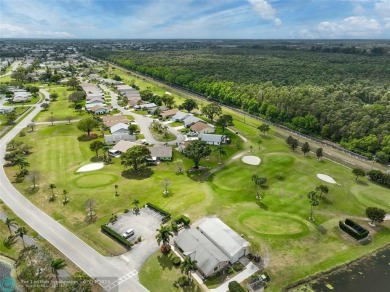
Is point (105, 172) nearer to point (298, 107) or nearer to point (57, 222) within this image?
point (57, 222)

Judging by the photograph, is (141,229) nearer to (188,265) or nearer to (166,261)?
(166,261)

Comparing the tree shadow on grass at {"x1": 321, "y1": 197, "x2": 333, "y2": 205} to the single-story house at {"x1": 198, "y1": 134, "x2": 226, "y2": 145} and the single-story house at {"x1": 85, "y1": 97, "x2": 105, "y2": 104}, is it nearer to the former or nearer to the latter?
the single-story house at {"x1": 198, "y1": 134, "x2": 226, "y2": 145}

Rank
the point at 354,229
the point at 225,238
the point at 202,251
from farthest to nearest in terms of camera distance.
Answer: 1. the point at 354,229
2. the point at 225,238
3. the point at 202,251

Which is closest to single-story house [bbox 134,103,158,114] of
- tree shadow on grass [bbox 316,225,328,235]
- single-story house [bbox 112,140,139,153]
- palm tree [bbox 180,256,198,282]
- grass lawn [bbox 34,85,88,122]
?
grass lawn [bbox 34,85,88,122]

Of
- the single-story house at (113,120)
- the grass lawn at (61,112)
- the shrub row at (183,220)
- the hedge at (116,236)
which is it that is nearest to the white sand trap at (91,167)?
the hedge at (116,236)

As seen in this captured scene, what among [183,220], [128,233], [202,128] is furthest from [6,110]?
[183,220]

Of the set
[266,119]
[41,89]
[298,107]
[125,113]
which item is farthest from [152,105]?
[41,89]
